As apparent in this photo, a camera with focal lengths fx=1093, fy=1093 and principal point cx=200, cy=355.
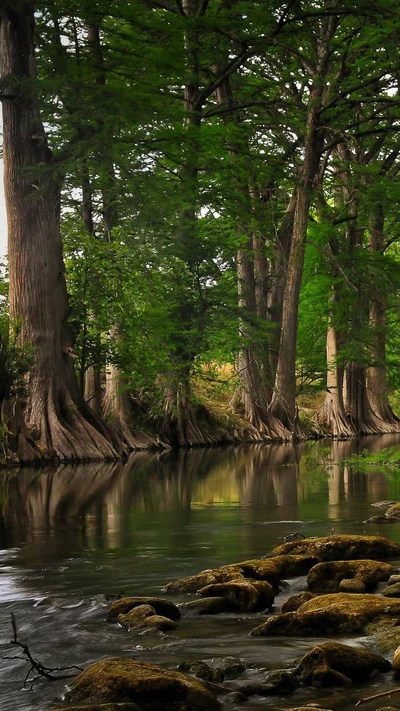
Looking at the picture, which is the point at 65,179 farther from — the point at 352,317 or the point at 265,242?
the point at 352,317

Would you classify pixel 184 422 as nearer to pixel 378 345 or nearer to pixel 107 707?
pixel 378 345

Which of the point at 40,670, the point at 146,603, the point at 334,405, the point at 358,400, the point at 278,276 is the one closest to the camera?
the point at 40,670

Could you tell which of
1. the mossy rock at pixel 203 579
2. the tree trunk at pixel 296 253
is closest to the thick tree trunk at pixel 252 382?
→ the tree trunk at pixel 296 253

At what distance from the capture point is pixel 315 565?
297 inches

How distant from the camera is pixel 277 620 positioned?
6164 millimetres

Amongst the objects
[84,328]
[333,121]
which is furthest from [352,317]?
[84,328]

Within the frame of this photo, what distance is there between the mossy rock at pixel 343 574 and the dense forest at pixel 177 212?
14223mm

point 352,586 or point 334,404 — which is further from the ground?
point 334,404

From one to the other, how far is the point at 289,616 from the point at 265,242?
2767 centimetres

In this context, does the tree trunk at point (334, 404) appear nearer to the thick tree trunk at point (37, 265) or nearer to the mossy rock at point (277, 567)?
the thick tree trunk at point (37, 265)

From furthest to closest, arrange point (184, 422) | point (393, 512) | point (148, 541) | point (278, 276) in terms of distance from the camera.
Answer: point (278, 276) → point (184, 422) → point (393, 512) → point (148, 541)

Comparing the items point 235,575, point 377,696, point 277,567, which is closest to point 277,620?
point 235,575

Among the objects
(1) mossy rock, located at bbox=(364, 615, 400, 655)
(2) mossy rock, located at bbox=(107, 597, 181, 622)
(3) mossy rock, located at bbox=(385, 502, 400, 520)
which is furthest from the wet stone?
(3) mossy rock, located at bbox=(385, 502, 400, 520)

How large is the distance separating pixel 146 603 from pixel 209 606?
0.42 m
